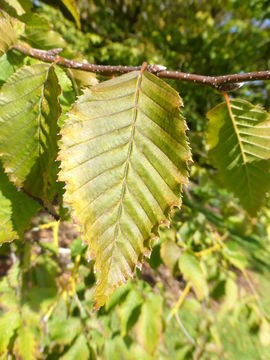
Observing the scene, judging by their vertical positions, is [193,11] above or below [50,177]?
above

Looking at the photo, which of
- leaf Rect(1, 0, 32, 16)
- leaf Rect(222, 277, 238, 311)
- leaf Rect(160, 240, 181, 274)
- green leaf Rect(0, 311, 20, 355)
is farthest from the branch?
leaf Rect(222, 277, 238, 311)

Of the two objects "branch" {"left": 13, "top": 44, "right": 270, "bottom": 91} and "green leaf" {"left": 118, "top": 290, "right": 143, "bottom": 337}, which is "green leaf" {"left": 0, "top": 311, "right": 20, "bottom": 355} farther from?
"branch" {"left": 13, "top": 44, "right": 270, "bottom": 91}

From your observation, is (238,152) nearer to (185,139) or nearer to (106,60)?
(185,139)

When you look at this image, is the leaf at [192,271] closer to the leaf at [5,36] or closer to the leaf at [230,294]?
the leaf at [230,294]

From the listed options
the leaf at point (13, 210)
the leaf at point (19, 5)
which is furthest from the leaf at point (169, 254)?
the leaf at point (19, 5)

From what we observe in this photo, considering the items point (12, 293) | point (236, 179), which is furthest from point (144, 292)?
point (236, 179)

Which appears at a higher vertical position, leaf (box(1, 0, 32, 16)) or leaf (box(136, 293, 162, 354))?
leaf (box(1, 0, 32, 16))
